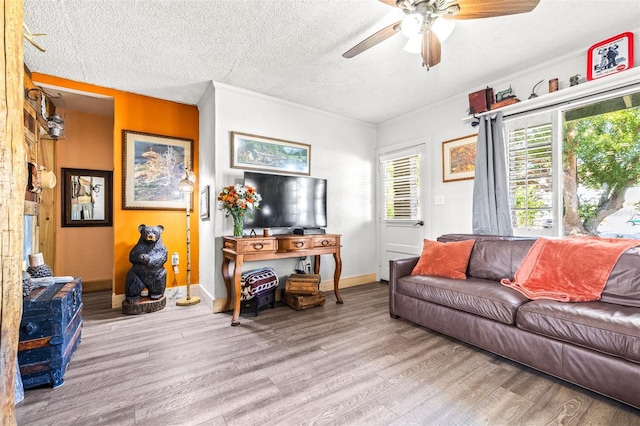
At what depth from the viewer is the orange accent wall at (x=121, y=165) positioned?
3.35m

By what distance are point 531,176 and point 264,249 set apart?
9.43 feet

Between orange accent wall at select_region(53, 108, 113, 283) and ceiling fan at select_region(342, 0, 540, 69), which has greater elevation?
ceiling fan at select_region(342, 0, 540, 69)

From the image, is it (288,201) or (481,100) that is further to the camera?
(288,201)

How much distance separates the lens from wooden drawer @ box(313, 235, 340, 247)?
3268mm

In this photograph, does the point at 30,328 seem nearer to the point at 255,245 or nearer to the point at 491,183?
the point at 255,245

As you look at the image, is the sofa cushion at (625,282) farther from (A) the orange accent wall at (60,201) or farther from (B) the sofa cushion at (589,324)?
(A) the orange accent wall at (60,201)

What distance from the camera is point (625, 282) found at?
1874 millimetres

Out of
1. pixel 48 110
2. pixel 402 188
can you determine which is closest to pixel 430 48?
pixel 402 188

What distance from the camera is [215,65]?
9.09 ft

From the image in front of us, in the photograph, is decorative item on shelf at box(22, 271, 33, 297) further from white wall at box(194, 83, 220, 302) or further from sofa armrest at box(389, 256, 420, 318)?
sofa armrest at box(389, 256, 420, 318)

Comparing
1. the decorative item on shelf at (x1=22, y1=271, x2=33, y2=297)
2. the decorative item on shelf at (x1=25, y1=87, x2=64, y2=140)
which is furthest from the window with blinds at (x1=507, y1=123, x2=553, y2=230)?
the decorative item on shelf at (x1=25, y1=87, x2=64, y2=140)

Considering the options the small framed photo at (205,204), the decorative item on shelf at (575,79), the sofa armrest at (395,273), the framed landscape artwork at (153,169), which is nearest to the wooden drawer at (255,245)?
the small framed photo at (205,204)

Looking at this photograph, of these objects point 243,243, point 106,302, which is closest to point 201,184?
point 243,243

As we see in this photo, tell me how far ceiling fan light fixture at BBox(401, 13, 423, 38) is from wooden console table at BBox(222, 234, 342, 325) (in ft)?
6.92
